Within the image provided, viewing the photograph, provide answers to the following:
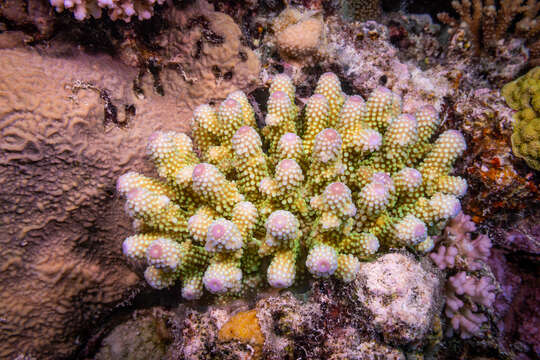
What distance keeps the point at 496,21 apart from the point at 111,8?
503 cm

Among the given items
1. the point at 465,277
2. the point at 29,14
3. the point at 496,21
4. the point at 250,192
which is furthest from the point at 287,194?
the point at 496,21

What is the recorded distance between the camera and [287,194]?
2.23 metres

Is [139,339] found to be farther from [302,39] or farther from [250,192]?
[302,39]

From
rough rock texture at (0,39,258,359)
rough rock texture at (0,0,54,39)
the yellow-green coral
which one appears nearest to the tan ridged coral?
rough rock texture at (0,39,258,359)

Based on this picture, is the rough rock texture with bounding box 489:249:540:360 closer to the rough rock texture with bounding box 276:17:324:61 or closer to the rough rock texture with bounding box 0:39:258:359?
the rough rock texture with bounding box 276:17:324:61

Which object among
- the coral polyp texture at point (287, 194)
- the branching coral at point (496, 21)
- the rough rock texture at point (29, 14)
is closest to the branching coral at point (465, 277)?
the coral polyp texture at point (287, 194)

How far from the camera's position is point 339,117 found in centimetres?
259

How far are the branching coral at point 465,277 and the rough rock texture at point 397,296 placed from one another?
35.4 inches

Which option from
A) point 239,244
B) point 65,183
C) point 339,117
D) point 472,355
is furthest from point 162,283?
point 472,355

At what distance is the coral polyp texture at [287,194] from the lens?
2.08 metres

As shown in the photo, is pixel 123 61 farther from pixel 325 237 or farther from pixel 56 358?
pixel 56 358

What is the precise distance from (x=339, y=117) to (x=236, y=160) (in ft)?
3.25

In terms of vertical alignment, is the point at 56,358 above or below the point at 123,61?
below

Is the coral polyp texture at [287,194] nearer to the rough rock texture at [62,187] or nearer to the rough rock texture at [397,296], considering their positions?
the rough rock texture at [397,296]
